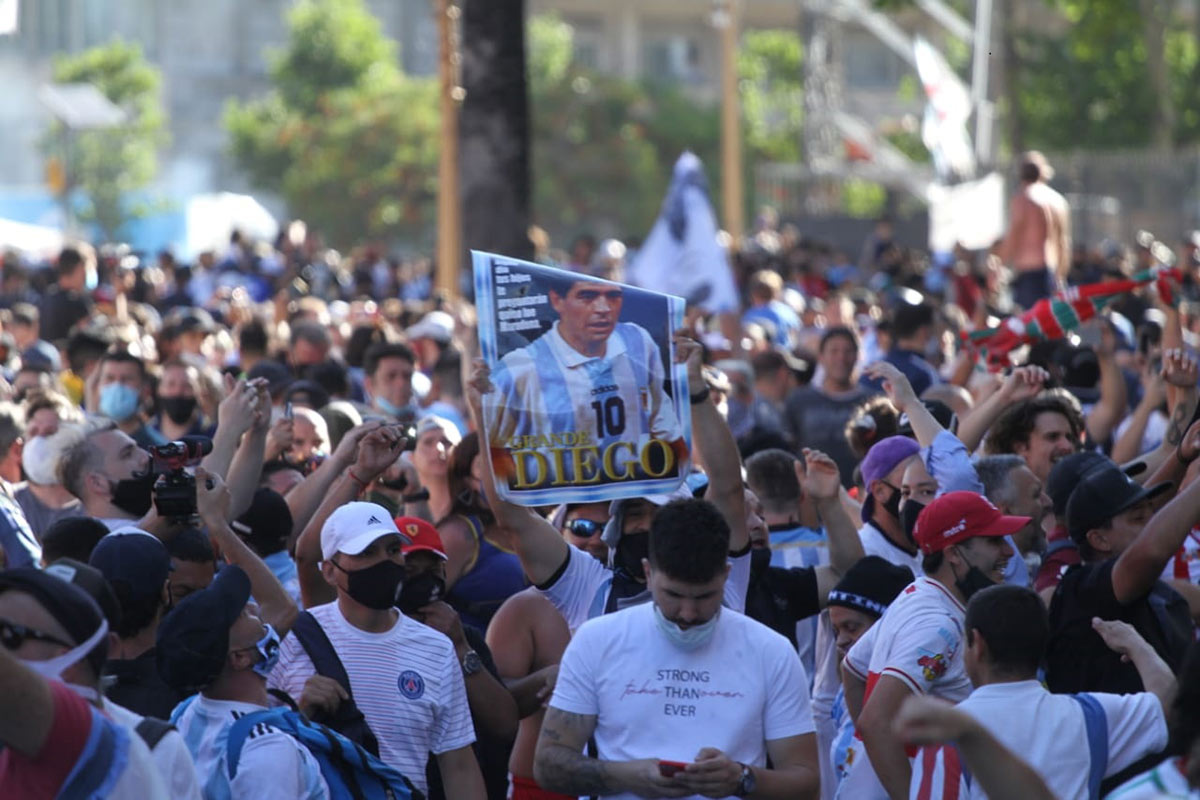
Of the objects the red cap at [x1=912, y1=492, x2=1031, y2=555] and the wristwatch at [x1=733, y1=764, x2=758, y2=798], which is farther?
the red cap at [x1=912, y1=492, x2=1031, y2=555]

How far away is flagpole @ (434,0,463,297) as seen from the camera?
17297mm

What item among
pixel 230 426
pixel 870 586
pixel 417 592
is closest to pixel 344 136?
pixel 230 426

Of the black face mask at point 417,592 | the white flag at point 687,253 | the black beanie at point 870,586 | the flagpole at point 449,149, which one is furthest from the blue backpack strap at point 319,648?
the flagpole at point 449,149

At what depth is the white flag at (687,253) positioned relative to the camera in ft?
47.8

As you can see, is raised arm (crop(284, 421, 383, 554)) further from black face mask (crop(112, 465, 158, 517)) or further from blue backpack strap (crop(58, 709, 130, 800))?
blue backpack strap (crop(58, 709, 130, 800))

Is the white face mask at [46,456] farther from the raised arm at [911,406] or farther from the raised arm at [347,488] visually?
the raised arm at [911,406]

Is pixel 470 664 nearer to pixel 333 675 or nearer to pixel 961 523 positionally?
pixel 333 675

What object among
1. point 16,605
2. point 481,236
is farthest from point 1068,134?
point 16,605

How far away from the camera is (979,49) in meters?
26.4

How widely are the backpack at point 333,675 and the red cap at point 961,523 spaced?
1678mm

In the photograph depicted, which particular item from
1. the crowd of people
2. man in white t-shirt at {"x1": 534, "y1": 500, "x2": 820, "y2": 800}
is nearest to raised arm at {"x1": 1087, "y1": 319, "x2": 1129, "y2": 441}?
the crowd of people

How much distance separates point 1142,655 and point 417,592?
2054 millimetres

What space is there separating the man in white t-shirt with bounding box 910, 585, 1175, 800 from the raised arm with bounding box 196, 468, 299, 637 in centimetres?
217

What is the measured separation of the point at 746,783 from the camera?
4.79m
